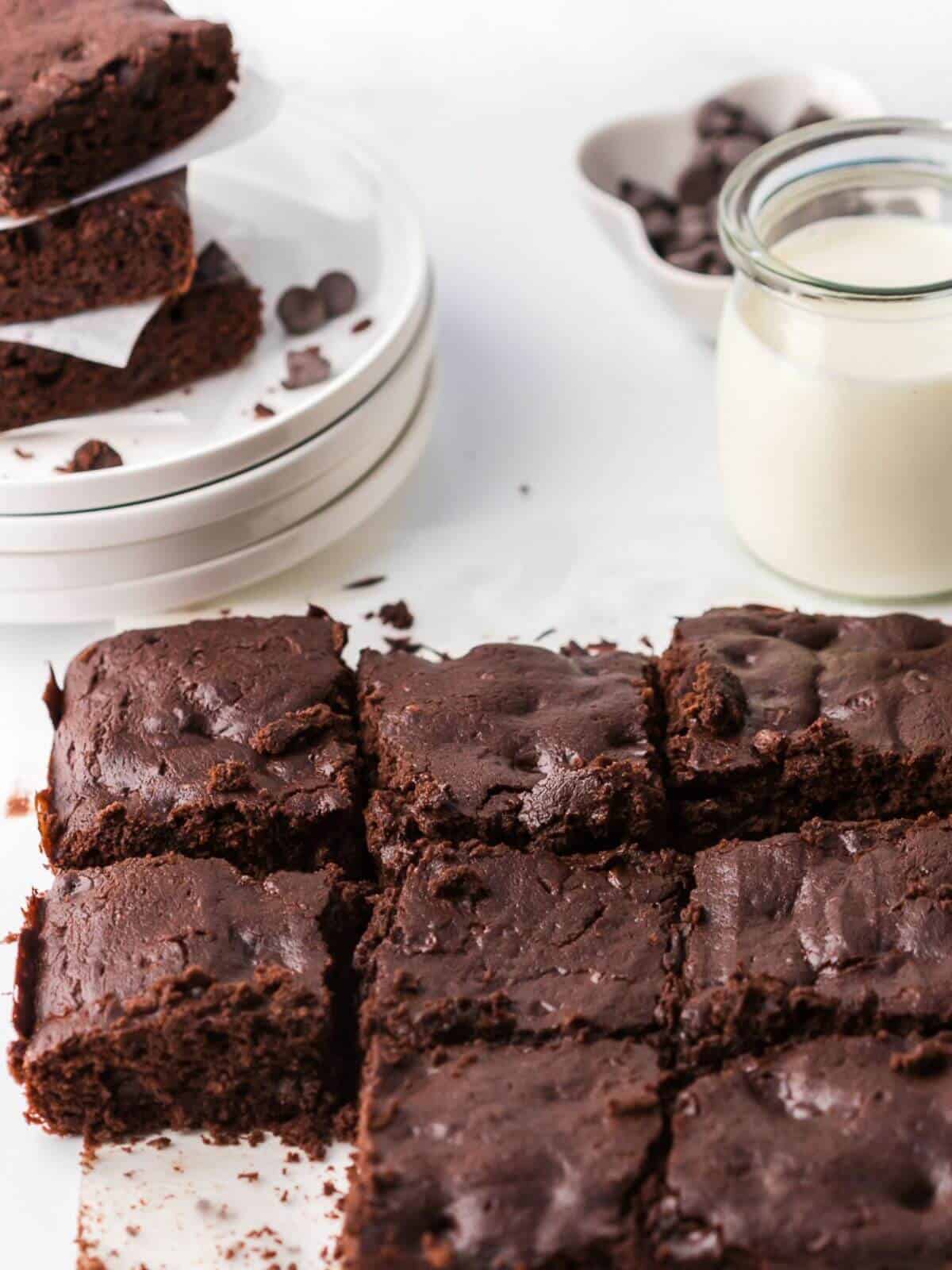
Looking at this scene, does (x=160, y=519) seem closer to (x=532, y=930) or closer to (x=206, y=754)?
(x=206, y=754)

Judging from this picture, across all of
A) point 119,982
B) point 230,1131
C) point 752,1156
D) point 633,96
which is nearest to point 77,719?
point 119,982

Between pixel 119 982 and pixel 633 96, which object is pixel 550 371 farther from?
pixel 119 982

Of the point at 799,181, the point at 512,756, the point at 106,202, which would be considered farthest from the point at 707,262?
the point at 512,756

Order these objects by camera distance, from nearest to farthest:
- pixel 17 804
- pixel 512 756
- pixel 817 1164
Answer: pixel 817 1164
pixel 512 756
pixel 17 804

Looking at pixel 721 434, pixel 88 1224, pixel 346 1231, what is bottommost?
pixel 88 1224

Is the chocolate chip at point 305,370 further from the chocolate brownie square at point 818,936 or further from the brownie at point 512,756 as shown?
the chocolate brownie square at point 818,936

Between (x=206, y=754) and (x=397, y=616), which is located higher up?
(x=206, y=754)
